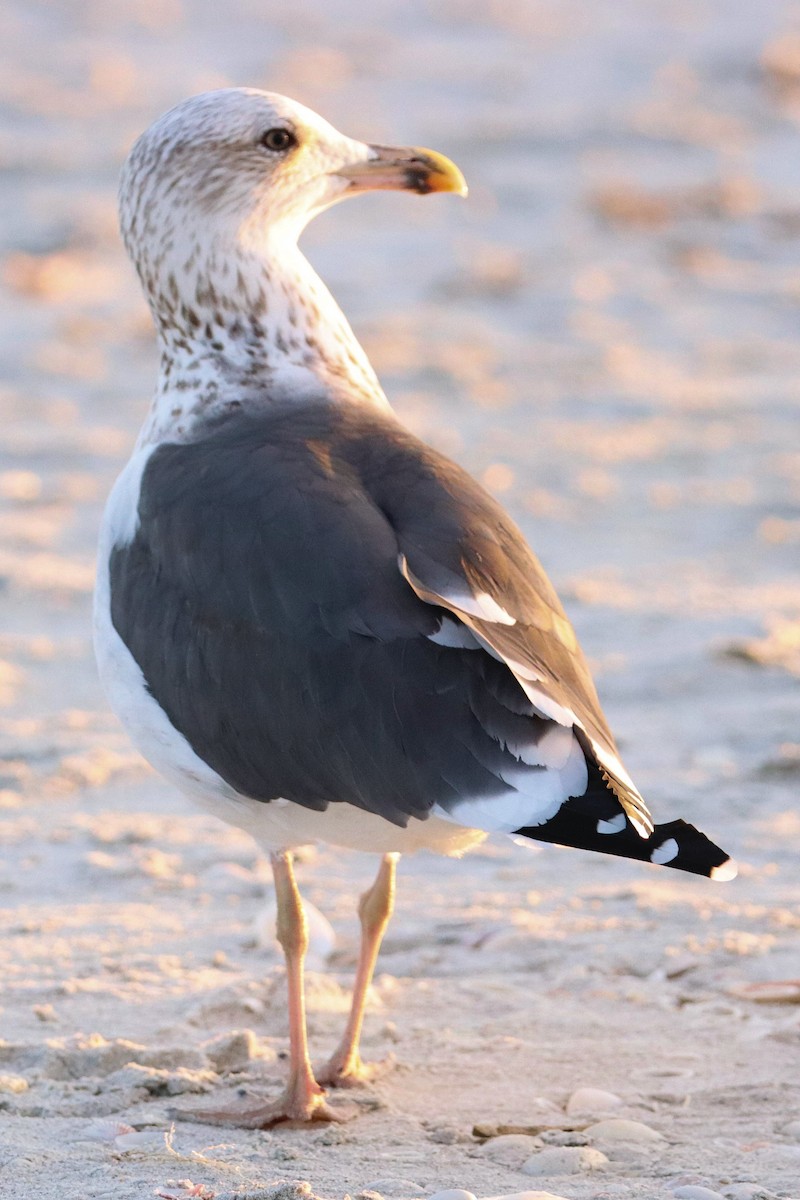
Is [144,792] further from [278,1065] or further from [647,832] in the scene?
[647,832]

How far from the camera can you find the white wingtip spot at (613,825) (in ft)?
9.58

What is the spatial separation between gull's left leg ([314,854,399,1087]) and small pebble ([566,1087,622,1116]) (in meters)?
0.44

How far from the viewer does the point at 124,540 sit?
147 inches

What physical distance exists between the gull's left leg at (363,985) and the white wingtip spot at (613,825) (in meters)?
1.05

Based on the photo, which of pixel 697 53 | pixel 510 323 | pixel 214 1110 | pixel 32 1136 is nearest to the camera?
pixel 32 1136

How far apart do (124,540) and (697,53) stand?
12335 millimetres

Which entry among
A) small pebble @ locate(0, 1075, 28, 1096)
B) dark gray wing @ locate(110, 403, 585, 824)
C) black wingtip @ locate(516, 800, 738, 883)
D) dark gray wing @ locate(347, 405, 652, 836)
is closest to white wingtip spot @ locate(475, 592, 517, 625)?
dark gray wing @ locate(347, 405, 652, 836)

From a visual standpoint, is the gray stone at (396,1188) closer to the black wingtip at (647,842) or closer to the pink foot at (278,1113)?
the pink foot at (278,1113)

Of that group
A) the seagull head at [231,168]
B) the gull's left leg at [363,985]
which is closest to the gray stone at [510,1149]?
→ the gull's left leg at [363,985]

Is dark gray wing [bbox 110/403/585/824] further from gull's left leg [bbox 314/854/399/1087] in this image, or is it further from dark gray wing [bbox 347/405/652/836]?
gull's left leg [bbox 314/854/399/1087]

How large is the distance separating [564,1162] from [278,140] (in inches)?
89.4

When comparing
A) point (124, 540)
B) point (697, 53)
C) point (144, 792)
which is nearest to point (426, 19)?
point (697, 53)

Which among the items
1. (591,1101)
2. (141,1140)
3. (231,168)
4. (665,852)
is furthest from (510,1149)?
(231,168)

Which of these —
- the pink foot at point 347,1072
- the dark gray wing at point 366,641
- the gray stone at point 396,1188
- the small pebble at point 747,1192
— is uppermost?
the dark gray wing at point 366,641
